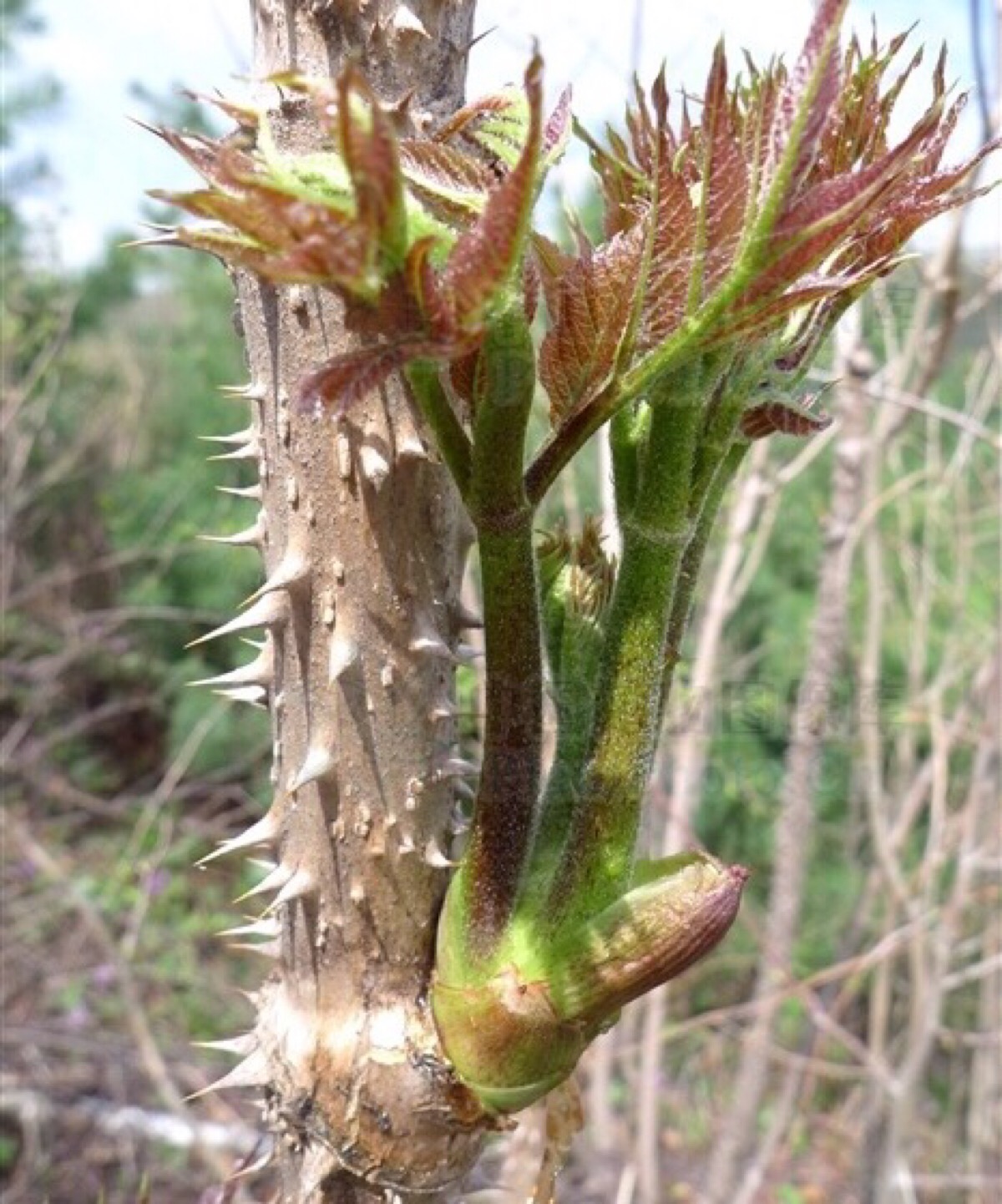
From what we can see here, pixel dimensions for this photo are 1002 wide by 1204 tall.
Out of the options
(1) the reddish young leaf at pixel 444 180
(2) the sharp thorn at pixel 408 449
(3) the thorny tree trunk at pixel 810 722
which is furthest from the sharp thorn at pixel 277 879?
(3) the thorny tree trunk at pixel 810 722

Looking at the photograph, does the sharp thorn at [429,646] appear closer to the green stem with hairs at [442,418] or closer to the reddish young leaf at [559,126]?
the green stem with hairs at [442,418]

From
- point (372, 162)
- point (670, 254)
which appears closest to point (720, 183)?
point (670, 254)

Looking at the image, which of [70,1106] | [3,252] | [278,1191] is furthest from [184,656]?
[278,1191]

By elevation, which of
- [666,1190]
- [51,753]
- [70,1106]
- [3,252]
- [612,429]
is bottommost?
[666,1190]

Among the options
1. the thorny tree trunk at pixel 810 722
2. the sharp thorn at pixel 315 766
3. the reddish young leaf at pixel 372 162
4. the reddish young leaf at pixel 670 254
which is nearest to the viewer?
the reddish young leaf at pixel 372 162

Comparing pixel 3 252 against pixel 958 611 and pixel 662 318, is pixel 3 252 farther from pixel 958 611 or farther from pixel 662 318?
pixel 662 318

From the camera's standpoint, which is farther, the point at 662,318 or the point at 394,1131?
the point at 394,1131

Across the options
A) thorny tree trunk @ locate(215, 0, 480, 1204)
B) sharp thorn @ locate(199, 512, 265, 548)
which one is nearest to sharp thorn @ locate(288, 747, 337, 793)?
thorny tree trunk @ locate(215, 0, 480, 1204)
